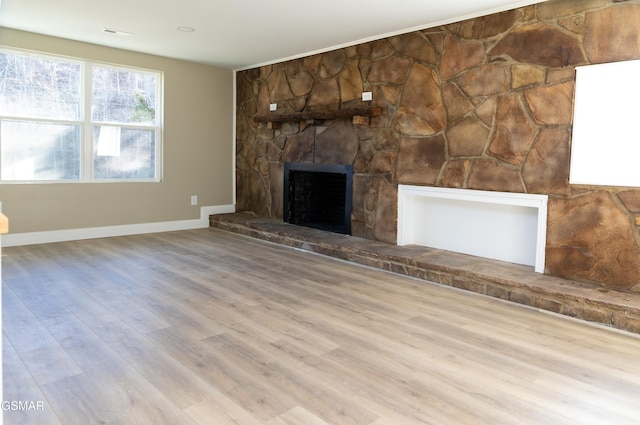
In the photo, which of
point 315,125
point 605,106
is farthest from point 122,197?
point 605,106

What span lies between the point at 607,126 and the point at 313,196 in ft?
11.3

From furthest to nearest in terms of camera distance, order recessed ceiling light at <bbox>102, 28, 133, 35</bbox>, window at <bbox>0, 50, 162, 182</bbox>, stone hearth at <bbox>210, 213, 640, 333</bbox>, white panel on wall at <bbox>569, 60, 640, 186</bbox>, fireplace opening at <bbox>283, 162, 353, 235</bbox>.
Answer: fireplace opening at <bbox>283, 162, 353, 235</bbox> < window at <bbox>0, 50, 162, 182</bbox> < recessed ceiling light at <bbox>102, 28, 133, 35</bbox> < white panel on wall at <bbox>569, 60, 640, 186</bbox> < stone hearth at <bbox>210, 213, 640, 333</bbox>

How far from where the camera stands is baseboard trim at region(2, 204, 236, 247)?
504 cm

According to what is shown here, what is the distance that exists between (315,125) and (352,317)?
309 cm

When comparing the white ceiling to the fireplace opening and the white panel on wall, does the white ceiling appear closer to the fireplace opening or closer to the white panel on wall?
the white panel on wall

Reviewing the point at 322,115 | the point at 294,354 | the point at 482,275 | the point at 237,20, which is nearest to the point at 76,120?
the point at 237,20

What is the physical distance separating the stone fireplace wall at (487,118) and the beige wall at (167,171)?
1329 millimetres

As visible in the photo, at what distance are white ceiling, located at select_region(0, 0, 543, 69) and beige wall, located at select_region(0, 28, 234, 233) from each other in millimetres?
248

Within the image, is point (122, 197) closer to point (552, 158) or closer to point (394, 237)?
point (394, 237)

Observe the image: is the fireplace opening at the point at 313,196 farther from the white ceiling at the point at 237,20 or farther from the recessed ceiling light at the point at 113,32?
the recessed ceiling light at the point at 113,32

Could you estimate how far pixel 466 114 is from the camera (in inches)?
161

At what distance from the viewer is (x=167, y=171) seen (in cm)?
610

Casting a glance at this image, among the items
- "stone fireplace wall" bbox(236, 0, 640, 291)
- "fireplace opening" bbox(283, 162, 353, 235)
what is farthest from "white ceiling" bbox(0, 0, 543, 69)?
"fireplace opening" bbox(283, 162, 353, 235)

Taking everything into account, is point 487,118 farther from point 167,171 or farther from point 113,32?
point 167,171
